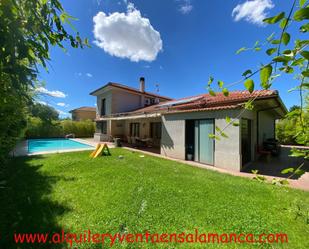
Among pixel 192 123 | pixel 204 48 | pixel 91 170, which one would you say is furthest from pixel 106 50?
pixel 91 170

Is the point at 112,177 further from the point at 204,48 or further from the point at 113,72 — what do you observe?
the point at 113,72

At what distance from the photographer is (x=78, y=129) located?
130ft

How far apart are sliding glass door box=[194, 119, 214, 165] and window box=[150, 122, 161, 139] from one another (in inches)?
449

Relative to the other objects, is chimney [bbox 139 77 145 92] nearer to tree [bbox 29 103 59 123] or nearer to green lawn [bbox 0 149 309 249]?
green lawn [bbox 0 149 309 249]

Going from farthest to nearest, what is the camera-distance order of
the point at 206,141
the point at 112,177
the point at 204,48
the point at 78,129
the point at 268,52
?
1. the point at 78,129
2. the point at 204,48
3. the point at 206,141
4. the point at 112,177
5. the point at 268,52

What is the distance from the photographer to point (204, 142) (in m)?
13.9

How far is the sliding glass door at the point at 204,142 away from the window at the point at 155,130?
37.4 ft

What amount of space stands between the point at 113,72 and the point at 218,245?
35.2m

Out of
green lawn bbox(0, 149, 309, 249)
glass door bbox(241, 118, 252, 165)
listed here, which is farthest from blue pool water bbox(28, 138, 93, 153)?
glass door bbox(241, 118, 252, 165)

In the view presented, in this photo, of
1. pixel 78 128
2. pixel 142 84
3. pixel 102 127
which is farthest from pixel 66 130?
pixel 142 84

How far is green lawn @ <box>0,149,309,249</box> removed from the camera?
513cm

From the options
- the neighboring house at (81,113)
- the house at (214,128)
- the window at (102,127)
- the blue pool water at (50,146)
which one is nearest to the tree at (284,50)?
the house at (214,128)

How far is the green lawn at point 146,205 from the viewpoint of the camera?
16.8 ft

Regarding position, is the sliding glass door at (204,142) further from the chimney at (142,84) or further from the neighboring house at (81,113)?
the neighboring house at (81,113)
